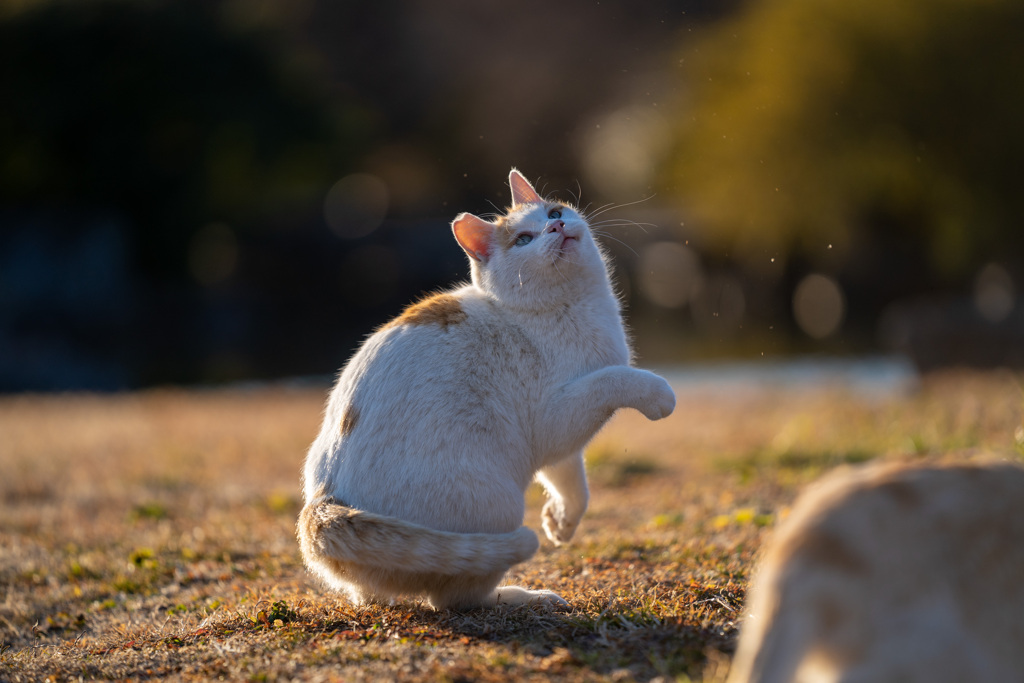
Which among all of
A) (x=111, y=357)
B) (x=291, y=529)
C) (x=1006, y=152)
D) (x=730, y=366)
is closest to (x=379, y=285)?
(x=111, y=357)

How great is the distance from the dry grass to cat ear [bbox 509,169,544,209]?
A: 5.51ft

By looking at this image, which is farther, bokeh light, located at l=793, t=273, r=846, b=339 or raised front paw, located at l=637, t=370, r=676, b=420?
bokeh light, located at l=793, t=273, r=846, b=339

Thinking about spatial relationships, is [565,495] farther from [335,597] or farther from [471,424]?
[335,597]

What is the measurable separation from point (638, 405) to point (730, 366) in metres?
13.0

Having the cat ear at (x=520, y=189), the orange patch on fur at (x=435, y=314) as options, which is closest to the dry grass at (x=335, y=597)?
the orange patch on fur at (x=435, y=314)

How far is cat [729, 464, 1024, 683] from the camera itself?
83.5 inches

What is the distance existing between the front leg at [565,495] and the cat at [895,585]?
4.73 ft

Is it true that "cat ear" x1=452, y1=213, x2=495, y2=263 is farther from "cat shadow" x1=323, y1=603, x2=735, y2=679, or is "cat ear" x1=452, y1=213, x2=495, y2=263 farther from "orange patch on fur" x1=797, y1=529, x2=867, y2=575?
"orange patch on fur" x1=797, y1=529, x2=867, y2=575

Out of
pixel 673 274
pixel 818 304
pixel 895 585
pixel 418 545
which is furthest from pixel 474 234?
pixel 673 274

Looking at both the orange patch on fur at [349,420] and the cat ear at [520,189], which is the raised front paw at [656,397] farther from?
the cat ear at [520,189]

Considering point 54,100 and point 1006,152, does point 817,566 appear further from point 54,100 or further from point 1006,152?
point 54,100

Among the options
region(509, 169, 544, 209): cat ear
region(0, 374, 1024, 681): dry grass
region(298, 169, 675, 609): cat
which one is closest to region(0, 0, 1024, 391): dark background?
region(0, 374, 1024, 681): dry grass

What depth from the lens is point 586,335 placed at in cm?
357

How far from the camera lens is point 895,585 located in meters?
2.18
